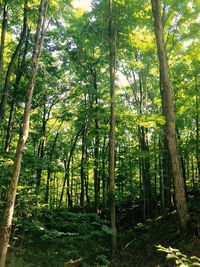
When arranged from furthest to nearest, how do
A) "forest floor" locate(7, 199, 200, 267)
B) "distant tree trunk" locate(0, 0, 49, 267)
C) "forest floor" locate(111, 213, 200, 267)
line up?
"forest floor" locate(7, 199, 200, 267) → "forest floor" locate(111, 213, 200, 267) → "distant tree trunk" locate(0, 0, 49, 267)

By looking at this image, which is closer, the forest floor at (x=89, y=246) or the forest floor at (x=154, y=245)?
the forest floor at (x=154, y=245)

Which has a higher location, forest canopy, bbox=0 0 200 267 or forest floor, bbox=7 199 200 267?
forest canopy, bbox=0 0 200 267

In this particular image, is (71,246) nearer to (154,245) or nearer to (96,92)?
(154,245)

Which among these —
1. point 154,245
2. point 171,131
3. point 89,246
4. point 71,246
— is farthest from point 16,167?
point 89,246

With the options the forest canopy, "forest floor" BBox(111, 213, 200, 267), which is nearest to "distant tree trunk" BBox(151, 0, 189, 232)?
the forest canopy

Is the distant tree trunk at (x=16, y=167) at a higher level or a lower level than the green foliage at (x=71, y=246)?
higher

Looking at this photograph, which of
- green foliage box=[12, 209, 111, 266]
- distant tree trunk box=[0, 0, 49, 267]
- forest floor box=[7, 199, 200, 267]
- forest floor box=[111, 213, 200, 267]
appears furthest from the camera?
green foliage box=[12, 209, 111, 266]

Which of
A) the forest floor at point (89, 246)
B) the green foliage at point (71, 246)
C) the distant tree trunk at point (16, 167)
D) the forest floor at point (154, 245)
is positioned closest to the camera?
the distant tree trunk at point (16, 167)

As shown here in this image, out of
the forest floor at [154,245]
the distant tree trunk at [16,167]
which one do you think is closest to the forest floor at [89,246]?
the forest floor at [154,245]

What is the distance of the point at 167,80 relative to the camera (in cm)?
1048

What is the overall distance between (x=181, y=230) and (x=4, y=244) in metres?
5.84

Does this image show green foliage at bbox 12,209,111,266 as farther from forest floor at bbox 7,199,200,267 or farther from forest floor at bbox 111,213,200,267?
forest floor at bbox 111,213,200,267

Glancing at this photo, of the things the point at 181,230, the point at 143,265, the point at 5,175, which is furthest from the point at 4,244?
the point at 181,230

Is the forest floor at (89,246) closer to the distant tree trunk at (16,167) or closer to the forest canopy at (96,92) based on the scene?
the forest canopy at (96,92)
